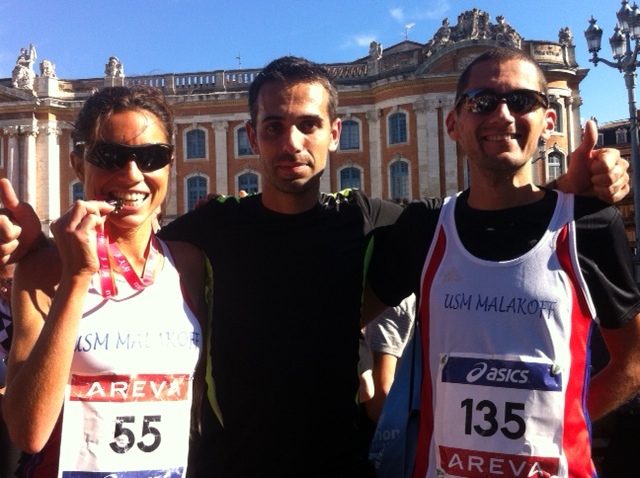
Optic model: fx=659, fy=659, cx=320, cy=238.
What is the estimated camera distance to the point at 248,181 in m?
34.6

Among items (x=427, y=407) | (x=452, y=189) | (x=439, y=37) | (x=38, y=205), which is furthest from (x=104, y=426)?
(x=38, y=205)

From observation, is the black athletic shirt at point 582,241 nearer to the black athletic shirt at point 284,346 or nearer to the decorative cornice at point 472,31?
the black athletic shirt at point 284,346

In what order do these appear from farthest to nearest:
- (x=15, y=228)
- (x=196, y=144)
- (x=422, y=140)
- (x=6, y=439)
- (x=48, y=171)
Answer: (x=196, y=144) → (x=48, y=171) → (x=422, y=140) → (x=6, y=439) → (x=15, y=228)

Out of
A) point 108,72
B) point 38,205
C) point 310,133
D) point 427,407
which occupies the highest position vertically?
point 108,72

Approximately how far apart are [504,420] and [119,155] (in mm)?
1638

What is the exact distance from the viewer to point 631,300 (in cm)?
231

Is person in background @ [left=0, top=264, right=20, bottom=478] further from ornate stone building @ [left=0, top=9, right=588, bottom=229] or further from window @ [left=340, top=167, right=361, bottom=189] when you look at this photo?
window @ [left=340, top=167, right=361, bottom=189]

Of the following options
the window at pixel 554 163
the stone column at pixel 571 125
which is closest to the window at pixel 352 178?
the window at pixel 554 163

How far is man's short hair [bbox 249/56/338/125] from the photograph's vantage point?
2842mm

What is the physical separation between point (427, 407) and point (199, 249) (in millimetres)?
1125

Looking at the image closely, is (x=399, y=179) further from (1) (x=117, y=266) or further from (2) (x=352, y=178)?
(1) (x=117, y=266)

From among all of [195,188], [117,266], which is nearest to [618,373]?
[117,266]

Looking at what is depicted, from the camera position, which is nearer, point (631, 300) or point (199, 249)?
point (631, 300)

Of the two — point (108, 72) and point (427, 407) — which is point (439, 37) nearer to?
point (108, 72)
